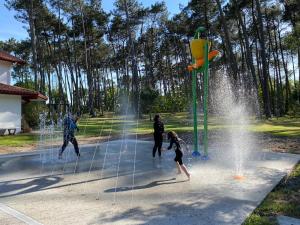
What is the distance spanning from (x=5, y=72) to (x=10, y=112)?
3392mm

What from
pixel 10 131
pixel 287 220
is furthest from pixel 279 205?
pixel 10 131

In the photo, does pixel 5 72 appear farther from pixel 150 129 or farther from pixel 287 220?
pixel 287 220

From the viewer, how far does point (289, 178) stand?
8672mm

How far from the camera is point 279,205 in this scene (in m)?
6.48

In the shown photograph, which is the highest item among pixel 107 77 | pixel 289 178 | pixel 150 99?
pixel 107 77

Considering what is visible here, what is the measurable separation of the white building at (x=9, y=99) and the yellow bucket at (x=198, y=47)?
14.0 meters

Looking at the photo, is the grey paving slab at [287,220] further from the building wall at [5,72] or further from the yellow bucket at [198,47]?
the building wall at [5,72]

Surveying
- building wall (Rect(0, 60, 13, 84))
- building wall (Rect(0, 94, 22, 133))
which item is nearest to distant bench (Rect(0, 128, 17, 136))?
building wall (Rect(0, 94, 22, 133))

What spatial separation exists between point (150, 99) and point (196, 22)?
409 inches

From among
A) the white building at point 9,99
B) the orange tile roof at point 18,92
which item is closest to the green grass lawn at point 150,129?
the white building at point 9,99

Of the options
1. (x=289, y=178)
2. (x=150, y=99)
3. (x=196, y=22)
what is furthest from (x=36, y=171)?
(x=196, y=22)

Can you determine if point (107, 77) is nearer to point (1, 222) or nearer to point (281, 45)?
point (281, 45)

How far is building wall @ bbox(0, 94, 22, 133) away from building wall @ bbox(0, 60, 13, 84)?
1.91 meters

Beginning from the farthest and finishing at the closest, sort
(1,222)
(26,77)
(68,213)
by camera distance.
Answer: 1. (26,77)
2. (68,213)
3. (1,222)
